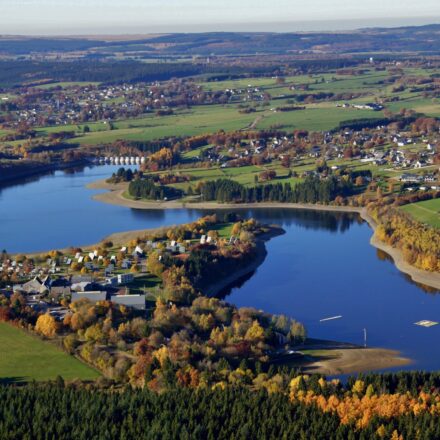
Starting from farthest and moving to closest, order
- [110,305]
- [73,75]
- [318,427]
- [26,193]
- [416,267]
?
[73,75], [26,193], [416,267], [110,305], [318,427]

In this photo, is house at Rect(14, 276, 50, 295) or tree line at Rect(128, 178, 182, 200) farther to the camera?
tree line at Rect(128, 178, 182, 200)

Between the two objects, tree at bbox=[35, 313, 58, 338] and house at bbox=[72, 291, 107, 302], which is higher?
tree at bbox=[35, 313, 58, 338]

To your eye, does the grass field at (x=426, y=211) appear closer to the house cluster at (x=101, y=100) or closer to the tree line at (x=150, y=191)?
the tree line at (x=150, y=191)

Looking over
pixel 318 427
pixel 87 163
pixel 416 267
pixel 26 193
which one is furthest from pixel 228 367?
pixel 87 163

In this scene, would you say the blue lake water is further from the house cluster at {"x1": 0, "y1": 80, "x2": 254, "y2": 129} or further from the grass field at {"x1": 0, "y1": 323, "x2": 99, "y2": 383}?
the house cluster at {"x1": 0, "y1": 80, "x2": 254, "y2": 129}

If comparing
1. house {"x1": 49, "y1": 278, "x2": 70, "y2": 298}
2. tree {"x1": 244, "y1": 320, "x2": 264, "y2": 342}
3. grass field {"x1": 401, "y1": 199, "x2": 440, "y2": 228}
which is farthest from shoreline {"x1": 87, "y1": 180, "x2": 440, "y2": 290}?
house {"x1": 49, "y1": 278, "x2": 70, "y2": 298}

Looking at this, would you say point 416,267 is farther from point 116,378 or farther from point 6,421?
point 6,421

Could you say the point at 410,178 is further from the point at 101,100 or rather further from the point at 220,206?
the point at 101,100
